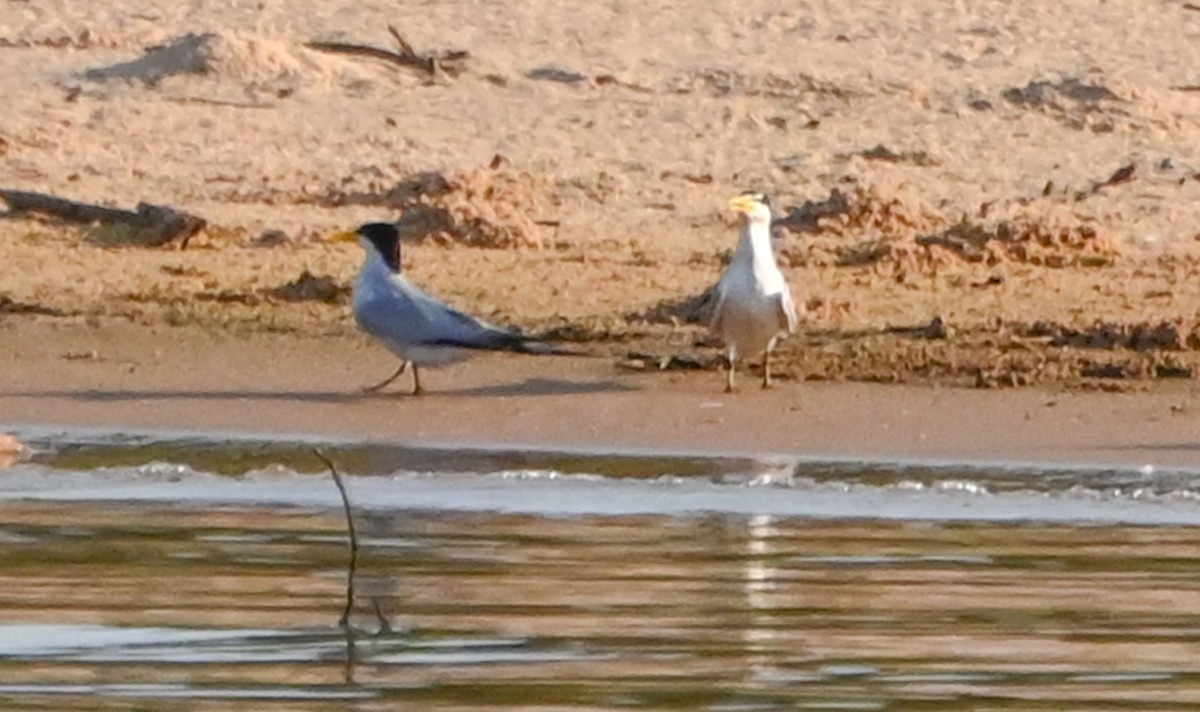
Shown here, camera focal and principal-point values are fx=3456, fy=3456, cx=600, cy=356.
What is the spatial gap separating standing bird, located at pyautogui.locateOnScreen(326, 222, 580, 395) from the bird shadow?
114 mm

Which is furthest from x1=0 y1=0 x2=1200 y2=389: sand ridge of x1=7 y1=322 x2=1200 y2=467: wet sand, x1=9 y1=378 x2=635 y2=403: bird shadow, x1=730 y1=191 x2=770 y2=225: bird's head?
x1=730 y1=191 x2=770 y2=225: bird's head

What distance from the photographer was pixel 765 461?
33.5ft

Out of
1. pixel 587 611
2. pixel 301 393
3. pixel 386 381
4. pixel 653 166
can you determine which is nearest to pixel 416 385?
pixel 386 381

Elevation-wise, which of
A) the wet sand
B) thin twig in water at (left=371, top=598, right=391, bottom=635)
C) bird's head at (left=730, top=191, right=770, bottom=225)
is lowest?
thin twig in water at (left=371, top=598, right=391, bottom=635)

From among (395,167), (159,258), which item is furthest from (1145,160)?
(159,258)

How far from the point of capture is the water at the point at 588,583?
6.64 meters

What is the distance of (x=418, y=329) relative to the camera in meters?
11.3

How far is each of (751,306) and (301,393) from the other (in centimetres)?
153

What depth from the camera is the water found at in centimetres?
664

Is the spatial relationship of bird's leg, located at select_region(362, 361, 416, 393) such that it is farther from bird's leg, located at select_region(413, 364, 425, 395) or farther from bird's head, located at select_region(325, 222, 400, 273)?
bird's head, located at select_region(325, 222, 400, 273)

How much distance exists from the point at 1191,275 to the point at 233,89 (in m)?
5.15

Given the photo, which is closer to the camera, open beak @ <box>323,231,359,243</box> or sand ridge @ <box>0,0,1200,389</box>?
open beak @ <box>323,231,359,243</box>

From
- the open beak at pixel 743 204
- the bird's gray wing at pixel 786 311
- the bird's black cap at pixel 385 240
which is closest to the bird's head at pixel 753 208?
the open beak at pixel 743 204

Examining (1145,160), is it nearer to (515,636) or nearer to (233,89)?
(233,89)
